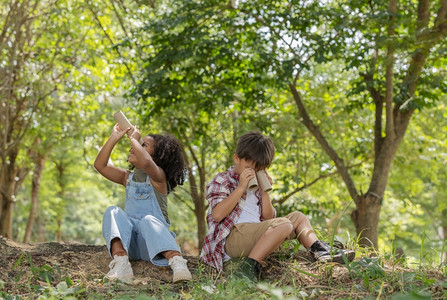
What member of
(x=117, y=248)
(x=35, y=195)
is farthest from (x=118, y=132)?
(x=35, y=195)

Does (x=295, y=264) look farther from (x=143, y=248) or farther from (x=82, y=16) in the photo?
(x=82, y=16)

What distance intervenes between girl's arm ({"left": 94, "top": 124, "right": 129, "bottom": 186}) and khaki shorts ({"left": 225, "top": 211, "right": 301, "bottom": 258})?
1111mm

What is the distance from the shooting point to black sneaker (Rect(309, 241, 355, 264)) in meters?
3.65

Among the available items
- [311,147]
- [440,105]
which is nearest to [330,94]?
[311,147]

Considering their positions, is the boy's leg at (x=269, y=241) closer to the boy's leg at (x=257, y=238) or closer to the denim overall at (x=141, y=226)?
the boy's leg at (x=257, y=238)

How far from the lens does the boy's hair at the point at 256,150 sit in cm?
392

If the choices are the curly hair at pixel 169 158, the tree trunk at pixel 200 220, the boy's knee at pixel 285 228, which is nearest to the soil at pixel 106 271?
the boy's knee at pixel 285 228

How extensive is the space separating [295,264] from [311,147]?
318 inches

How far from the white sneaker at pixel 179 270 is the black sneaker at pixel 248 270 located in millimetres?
325

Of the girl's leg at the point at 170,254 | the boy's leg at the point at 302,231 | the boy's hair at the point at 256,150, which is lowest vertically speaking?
the girl's leg at the point at 170,254

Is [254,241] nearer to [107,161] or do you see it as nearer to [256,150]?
[256,150]

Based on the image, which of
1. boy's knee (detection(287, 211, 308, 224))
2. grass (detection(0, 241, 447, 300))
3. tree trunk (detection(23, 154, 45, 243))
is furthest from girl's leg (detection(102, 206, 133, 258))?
tree trunk (detection(23, 154, 45, 243))

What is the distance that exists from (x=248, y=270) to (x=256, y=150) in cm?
90

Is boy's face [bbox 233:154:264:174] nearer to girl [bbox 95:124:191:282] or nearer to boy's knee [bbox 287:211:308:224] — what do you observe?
boy's knee [bbox 287:211:308:224]
